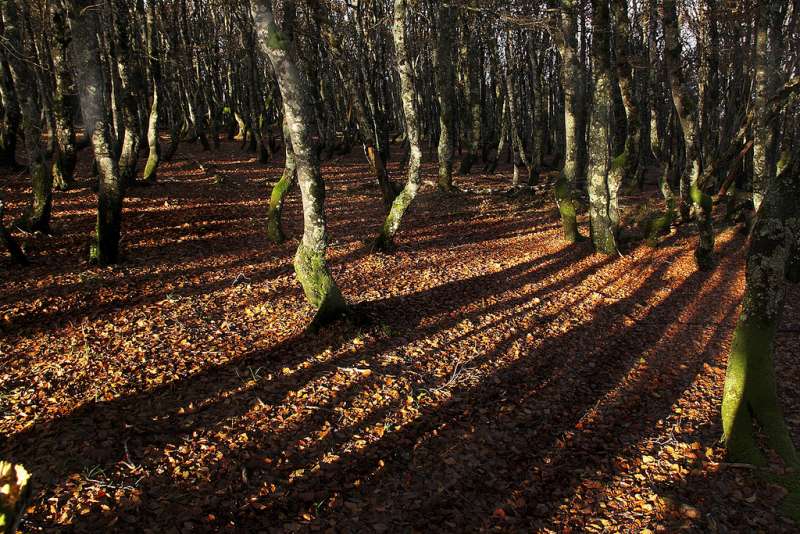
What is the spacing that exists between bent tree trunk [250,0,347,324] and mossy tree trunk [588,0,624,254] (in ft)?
26.3

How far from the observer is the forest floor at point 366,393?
483 cm

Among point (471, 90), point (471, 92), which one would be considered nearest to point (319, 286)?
point (471, 90)

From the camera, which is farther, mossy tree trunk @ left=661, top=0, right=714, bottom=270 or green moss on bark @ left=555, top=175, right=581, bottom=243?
green moss on bark @ left=555, top=175, right=581, bottom=243

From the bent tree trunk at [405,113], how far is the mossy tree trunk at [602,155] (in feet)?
15.8

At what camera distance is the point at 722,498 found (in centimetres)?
511

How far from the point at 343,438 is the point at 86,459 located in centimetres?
262

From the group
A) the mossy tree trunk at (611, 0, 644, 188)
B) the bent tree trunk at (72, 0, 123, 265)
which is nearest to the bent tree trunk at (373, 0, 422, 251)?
the bent tree trunk at (72, 0, 123, 265)

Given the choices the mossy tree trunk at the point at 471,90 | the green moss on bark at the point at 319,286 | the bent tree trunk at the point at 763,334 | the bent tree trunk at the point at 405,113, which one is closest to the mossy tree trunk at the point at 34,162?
the green moss on bark at the point at 319,286

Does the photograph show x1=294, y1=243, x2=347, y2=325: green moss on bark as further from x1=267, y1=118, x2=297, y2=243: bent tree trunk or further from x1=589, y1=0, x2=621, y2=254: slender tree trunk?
x1=589, y1=0, x2=621, y2=254: slender tree trunk

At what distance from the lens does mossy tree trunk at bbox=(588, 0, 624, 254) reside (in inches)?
471

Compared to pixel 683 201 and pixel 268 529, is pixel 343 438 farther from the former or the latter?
pixel 683 201

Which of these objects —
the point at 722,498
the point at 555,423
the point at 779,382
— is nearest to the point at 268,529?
the point at 555,423

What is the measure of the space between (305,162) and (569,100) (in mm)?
8813

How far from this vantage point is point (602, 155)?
12.5 m
